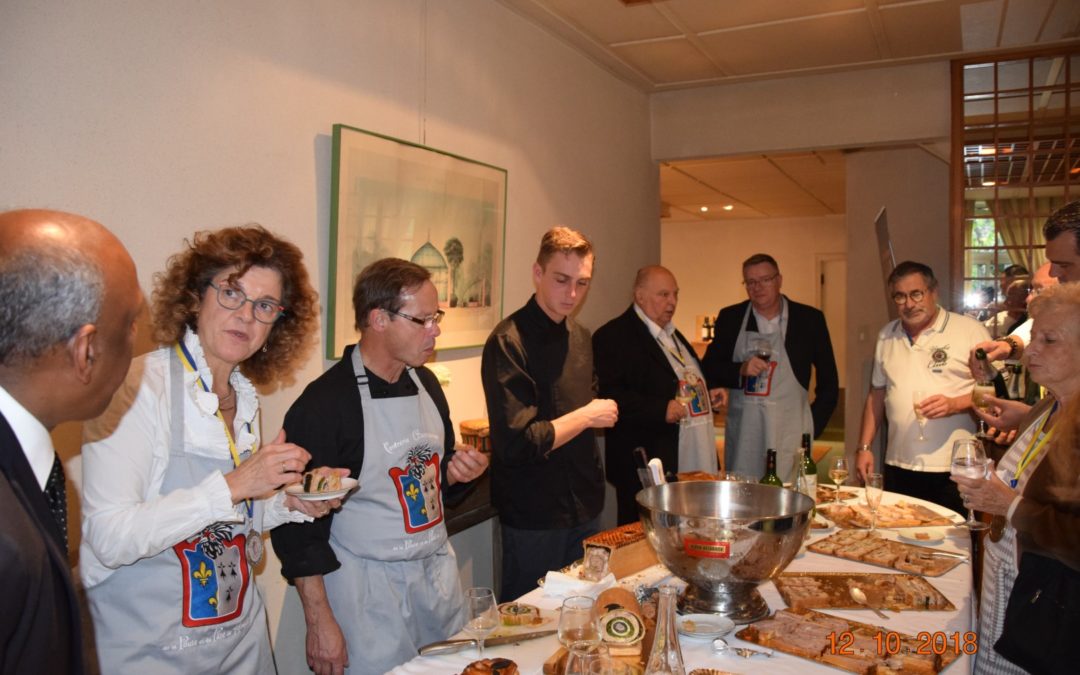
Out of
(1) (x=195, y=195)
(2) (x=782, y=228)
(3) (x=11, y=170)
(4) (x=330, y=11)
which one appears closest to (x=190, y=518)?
(3) (x=11, y=170)

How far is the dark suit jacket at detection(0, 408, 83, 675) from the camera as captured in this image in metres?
0.82

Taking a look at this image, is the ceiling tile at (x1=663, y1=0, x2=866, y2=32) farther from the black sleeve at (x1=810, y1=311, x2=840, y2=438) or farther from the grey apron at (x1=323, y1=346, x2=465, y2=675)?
the grey apron at (x1=323, y1=346, x2=465, y2=675)

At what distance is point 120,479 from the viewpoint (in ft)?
5.12

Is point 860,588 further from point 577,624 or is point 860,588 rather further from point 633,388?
point 633,388

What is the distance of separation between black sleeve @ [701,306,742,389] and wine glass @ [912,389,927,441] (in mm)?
939

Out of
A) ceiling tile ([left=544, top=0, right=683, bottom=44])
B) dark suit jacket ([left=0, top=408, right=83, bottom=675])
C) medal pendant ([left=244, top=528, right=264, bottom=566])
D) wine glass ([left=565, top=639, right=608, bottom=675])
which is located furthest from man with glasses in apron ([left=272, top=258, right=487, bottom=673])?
ceiling tile ([left=544, top=0, right=683, bottom=44])

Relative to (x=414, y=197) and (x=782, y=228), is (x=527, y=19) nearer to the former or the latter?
(x=414, y=197)

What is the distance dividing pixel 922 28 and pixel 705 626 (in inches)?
161

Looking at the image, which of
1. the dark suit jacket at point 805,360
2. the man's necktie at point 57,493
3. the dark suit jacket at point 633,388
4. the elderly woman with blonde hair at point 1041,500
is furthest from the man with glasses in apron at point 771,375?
the man's necktie at point 57,493

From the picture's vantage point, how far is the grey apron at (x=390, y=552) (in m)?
2.05

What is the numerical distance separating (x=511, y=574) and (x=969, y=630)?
5.13ft

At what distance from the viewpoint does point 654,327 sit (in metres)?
3.91

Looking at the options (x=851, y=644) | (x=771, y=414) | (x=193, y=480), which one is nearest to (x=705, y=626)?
(x=851, y=644)

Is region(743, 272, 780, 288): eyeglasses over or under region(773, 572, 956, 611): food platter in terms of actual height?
over
